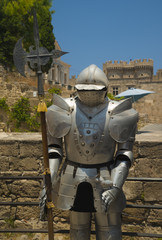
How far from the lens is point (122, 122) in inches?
85.8

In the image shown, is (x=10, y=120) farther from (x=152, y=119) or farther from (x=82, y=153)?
(x=152, y=119)

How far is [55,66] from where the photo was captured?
37.2 m

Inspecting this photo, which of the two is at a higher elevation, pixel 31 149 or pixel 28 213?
pixel 31 149

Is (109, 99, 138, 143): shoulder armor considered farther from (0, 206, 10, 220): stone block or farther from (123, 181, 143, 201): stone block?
(0, 206, 10, 220): stone block

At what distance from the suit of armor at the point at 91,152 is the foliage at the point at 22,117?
11.0 metres

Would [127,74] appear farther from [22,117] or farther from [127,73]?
Result: [22,117]

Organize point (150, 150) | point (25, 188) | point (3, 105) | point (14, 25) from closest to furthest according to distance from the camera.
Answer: point (150, 150)
point (25, 188)
point (3, 105)
point (14, 25)

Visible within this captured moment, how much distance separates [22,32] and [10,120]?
8.18 m

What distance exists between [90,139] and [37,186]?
172 centimetres

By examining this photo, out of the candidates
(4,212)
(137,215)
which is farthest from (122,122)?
(4,212)

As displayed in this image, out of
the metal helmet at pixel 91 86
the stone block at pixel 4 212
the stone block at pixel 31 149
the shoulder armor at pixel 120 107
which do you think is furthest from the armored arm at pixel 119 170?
the stone block at pixel 4 212

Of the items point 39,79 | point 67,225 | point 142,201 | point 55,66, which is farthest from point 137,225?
point 55,66

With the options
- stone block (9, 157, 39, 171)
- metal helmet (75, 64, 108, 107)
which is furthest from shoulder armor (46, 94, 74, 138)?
stone block (9, 157, 39, 171)

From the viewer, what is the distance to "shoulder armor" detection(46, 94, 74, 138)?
87.9 inches
